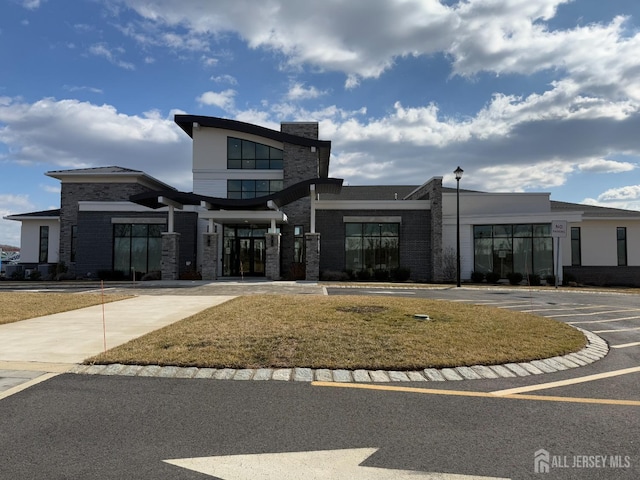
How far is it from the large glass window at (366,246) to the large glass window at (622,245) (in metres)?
16.7

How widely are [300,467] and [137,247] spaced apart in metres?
29.0

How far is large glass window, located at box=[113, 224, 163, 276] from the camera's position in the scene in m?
29.4

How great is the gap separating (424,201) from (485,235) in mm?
4788

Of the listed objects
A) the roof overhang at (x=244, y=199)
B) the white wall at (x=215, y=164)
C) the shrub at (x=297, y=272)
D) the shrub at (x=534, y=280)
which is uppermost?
the white wall at (x=215, y=164)

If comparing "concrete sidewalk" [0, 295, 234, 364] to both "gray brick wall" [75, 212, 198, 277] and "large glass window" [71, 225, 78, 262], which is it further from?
"large glass window" [71, 225, 78, 262]

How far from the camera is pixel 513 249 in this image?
28.5 metres

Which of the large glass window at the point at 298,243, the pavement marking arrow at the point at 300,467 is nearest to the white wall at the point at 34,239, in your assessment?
the large glass window at the point at 298,243

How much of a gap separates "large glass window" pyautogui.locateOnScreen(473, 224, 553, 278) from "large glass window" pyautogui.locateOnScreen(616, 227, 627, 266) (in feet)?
24.7

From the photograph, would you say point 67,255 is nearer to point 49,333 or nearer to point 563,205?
point 49,333

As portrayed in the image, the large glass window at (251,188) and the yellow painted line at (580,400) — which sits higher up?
the large glass window at (251,188)

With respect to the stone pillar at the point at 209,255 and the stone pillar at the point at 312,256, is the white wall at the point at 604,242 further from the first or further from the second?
the stone pillar at the point at 209,255

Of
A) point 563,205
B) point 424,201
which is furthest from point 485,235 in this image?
point 563,205

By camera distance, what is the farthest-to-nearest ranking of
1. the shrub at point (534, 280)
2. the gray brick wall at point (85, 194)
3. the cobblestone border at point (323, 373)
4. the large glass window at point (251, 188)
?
the gray brick wall at point (85, 194) → the large glass window at point (251, 188) → the shrub at point (534, 280) → the cobblestone border at point (323, 373)

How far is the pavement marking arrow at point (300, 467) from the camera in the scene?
10.6 feet
